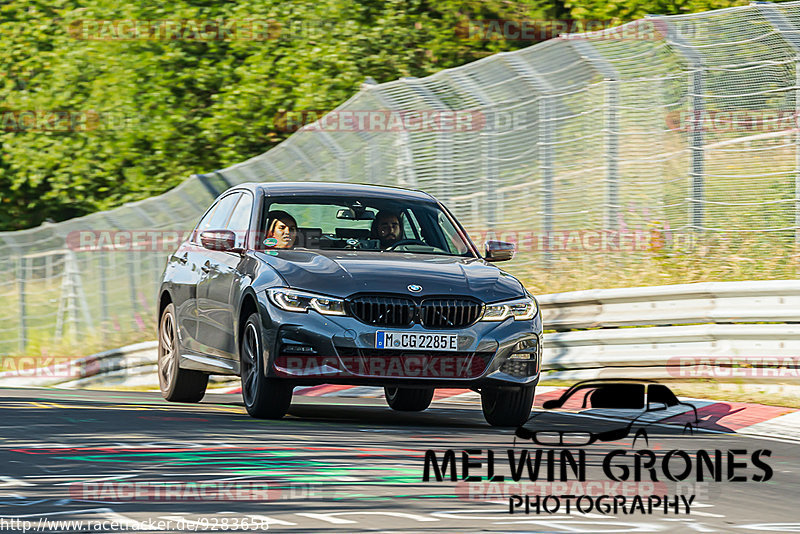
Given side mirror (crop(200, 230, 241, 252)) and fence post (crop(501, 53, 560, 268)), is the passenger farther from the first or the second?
fence post (crop(501, 53, 560, 268))

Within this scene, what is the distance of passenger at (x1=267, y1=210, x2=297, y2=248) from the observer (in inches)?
449

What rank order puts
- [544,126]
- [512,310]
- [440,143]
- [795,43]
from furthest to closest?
[440,143] < [544,126] < [795,43] < [512,310]

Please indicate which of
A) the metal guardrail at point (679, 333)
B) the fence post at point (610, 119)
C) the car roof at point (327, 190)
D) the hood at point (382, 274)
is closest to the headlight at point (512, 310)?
the hood at point (382, 274)

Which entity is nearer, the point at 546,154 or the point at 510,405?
the point at 510,405

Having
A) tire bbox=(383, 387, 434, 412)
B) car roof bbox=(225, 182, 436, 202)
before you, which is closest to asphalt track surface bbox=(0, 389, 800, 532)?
tire bbox=(383, 387, 434, 412)

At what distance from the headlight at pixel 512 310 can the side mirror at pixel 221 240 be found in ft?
6.41

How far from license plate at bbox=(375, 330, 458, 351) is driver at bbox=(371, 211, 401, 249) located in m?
1.44

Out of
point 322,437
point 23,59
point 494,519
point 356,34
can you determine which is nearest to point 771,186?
point 322,437

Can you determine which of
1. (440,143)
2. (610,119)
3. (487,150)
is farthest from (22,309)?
(610,119)

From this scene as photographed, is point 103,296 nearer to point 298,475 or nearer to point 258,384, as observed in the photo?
point 258,384

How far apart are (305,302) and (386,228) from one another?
5.21 feet

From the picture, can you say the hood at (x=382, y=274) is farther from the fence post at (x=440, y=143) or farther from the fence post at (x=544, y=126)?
the fence post at (x=440, y=143)

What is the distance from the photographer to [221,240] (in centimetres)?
1128

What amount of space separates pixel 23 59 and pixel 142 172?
443 cm
